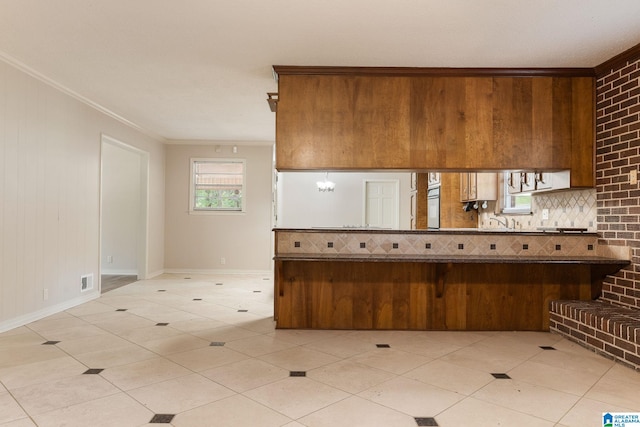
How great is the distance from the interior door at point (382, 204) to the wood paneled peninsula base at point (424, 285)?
548cm

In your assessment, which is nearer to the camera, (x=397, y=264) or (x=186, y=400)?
(x=186, y=400)

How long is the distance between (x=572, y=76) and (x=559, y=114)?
394 mm

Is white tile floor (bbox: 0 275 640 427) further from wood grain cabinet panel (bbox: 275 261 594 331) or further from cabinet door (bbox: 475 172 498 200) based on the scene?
cabinet door (bbox: 475 172 498 200)

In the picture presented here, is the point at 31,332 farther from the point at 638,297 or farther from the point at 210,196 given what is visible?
the point at 638,297

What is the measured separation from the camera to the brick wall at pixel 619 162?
3.49 meters

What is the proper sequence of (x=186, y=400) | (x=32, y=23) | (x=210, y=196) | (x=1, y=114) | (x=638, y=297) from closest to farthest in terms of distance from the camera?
(x=186, y=400) → (x=32, y=23) → (x=638, y=297) → (x=1, y=114) → (x=210, y=196)

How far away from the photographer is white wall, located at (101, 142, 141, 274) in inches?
297

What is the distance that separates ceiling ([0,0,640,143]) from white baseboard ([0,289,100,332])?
2484mm

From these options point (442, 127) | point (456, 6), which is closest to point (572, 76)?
point (442, 127)

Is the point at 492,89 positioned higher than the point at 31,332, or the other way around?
the point at 492,89

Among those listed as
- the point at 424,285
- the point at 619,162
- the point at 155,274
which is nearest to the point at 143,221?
the point at 155,274

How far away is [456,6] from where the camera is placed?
2.82 metres

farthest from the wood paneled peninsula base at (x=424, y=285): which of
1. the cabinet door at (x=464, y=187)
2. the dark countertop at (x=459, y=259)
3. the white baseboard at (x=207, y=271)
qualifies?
the white baseboard at (x=207, y=271)

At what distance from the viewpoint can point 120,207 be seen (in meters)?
7.59
